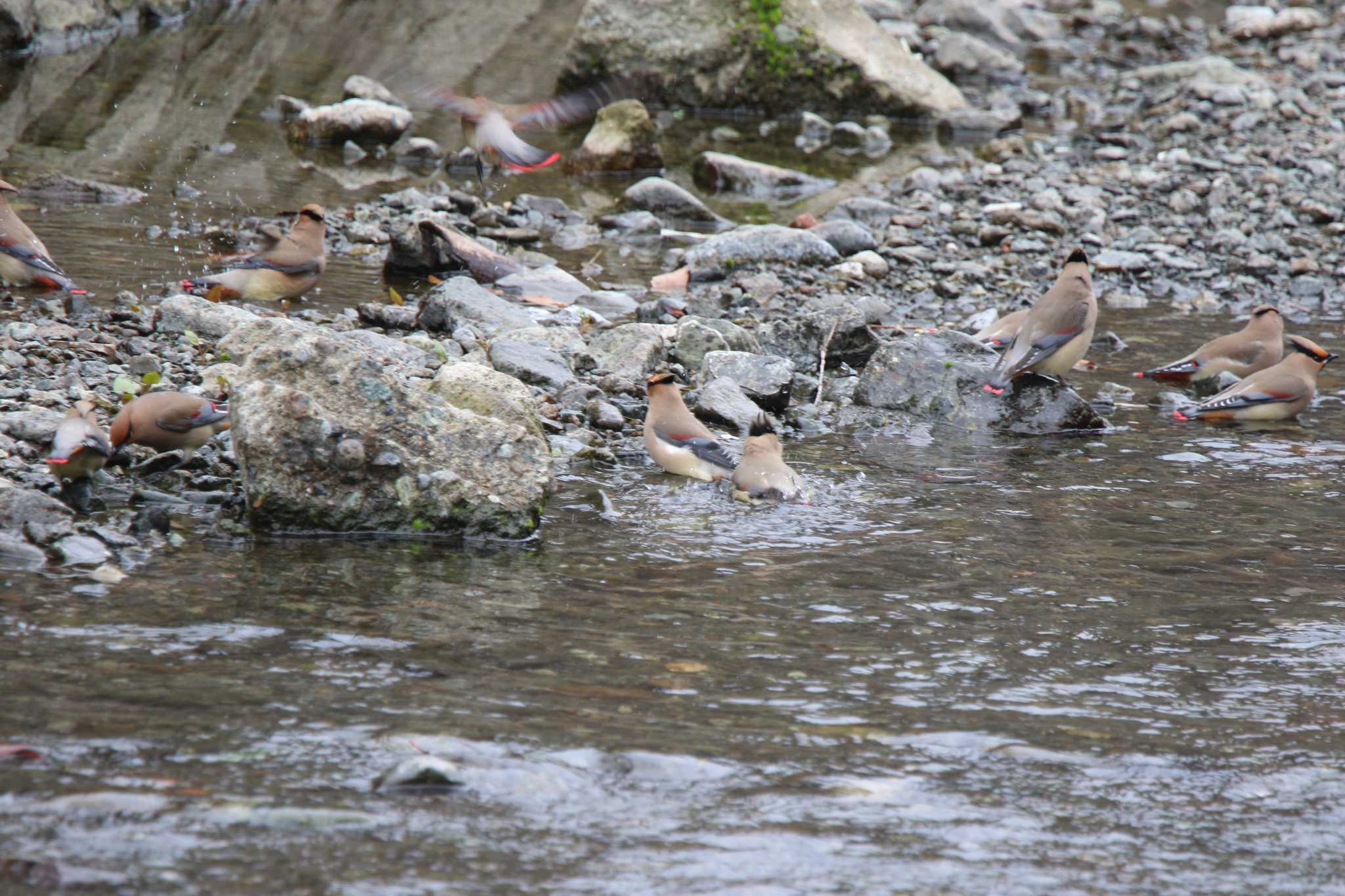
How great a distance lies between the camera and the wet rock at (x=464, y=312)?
988 centimetres

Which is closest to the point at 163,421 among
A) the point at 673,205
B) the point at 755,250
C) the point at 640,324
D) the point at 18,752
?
the point at 18,752

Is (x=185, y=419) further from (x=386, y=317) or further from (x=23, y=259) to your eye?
(x=23, y=259)

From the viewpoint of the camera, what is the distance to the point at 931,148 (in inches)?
756

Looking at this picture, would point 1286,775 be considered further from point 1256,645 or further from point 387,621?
point 387,621

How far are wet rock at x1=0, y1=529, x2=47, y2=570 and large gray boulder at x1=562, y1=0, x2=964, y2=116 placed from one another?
15858 mm

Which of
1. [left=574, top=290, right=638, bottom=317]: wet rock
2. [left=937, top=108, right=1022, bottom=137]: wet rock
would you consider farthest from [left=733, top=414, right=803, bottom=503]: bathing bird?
[left=937, top=108, right=1022, bottom=137]: wet rock

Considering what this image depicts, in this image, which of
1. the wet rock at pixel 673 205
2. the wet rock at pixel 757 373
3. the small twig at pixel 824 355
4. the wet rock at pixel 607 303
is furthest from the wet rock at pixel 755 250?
the wet rock at pixel 757 373

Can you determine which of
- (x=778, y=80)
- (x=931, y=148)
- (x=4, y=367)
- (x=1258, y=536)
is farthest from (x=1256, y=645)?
(x=778, y=80)

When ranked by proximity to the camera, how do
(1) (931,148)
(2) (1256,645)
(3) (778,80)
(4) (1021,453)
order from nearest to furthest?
(2) (1256,645)
(4) (1021,453)
(1) (931,148)
(3) (778,80)

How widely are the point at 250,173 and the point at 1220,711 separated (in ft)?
40.5

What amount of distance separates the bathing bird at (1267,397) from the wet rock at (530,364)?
447 centimetres

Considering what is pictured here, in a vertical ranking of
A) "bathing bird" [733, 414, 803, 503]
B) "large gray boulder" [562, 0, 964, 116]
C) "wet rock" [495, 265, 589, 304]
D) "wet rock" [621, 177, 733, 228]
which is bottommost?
"bathing bird" [733, 414, 803, 503]

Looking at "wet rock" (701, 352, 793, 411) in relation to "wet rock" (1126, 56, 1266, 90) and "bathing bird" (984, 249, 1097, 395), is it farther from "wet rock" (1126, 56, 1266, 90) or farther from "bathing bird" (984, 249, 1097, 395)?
"wet rock" (1126, 56, 1266, 90)

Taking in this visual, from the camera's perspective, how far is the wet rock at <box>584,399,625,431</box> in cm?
864
